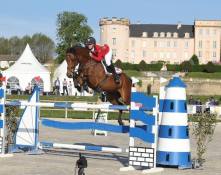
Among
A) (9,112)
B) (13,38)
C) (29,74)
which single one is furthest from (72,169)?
(13,38)

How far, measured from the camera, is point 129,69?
108 metres

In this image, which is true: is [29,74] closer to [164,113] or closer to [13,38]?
[164,113]

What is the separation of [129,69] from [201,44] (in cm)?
4116

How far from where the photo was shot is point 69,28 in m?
106

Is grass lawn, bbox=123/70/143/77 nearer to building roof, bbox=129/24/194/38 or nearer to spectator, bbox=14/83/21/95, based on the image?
building roof, bbox=129/24/194/38

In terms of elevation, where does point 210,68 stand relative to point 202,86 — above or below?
above

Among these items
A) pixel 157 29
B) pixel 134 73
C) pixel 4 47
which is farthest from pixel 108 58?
pixel 4 47

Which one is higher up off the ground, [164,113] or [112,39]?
[112,39]

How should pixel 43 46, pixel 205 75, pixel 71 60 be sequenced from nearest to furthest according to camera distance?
1. pixel 71 60
2. pixel 205 75
3. pixel 43 46

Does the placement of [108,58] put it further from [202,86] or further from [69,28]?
[69,28]

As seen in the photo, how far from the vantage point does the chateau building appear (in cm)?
14375

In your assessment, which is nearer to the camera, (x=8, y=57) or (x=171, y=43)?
(x=8, y=57)

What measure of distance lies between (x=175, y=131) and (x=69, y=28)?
9713 centimetres

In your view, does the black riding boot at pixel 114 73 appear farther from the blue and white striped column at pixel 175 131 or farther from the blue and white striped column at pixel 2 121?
the blue and white striped column at pixel 2 121
